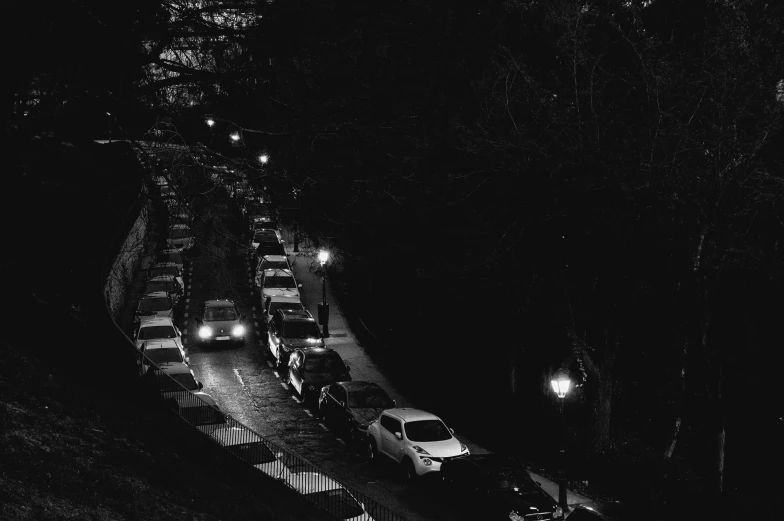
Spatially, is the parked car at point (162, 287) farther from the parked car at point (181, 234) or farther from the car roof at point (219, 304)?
the parked car at point (181, 234)

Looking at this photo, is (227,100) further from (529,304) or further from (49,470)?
(529,304)

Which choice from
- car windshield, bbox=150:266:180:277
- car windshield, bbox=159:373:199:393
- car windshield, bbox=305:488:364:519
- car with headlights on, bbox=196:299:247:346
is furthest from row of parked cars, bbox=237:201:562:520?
car windshield, bbox=150:266:180:277

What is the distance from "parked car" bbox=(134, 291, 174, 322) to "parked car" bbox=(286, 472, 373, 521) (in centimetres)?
1587

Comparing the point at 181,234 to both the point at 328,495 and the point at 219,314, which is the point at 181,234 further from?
the point at 219,314

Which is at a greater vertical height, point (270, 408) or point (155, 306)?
point (155, 306)

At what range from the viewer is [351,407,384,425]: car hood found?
19797mm

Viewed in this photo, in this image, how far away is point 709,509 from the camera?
1438 centimetres

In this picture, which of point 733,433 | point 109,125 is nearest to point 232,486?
point 109,125

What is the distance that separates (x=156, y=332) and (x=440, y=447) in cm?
1269

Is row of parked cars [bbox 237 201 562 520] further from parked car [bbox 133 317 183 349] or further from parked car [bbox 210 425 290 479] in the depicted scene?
parked car [bbox 133 317 183 349]

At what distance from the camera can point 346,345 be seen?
30.6 meters

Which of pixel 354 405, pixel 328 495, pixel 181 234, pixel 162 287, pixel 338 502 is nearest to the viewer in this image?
pixel 338 502

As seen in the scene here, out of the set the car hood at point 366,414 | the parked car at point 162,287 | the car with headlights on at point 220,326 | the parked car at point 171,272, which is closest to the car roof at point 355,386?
the car hood at point 366,414

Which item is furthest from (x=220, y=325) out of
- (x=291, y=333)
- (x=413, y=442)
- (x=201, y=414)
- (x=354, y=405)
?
(x=413, y=442)
